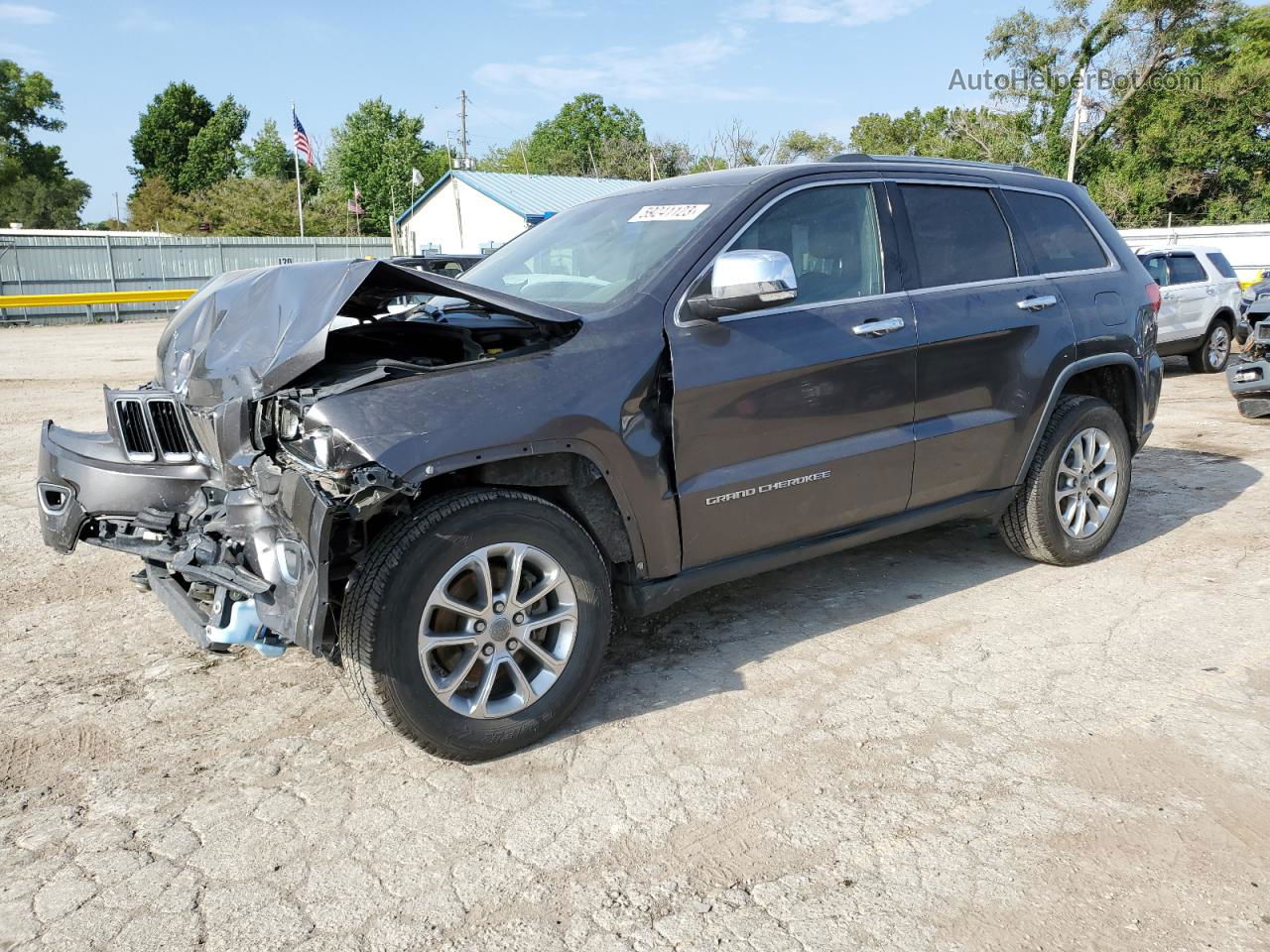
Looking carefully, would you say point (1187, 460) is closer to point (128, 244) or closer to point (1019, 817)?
point (1019, 817)

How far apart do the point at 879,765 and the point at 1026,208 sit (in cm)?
305

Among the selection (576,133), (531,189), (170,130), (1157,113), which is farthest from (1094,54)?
(170,130)

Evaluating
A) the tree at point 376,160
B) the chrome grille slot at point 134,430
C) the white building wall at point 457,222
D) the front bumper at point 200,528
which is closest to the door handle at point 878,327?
the front bumper at point 200,528

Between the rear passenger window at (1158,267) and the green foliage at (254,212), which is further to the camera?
the green foliage at (254,212)

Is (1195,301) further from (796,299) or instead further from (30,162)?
Answer: (30,162)

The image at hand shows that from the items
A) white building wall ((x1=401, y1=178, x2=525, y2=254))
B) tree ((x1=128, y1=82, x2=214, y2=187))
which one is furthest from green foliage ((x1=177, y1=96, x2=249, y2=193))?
white building wall ((x1=401, y1=178, x2=525, y2=254))

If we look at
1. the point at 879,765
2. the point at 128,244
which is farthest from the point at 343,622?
the point at 128,244

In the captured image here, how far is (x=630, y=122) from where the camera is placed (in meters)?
79.0

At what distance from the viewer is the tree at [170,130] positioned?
75.1 m

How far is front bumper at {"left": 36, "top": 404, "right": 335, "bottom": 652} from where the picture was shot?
2881mm

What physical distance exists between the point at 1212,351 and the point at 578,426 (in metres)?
13.4

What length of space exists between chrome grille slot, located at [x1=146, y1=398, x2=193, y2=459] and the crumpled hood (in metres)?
0.09

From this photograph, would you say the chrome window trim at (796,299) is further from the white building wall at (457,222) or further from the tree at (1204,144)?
the tree at (1204,144)

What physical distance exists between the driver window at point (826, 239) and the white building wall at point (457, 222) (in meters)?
34.9
